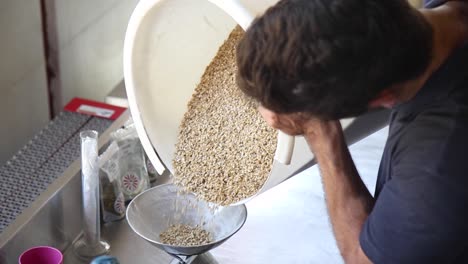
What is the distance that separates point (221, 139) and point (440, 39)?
1.28 feet

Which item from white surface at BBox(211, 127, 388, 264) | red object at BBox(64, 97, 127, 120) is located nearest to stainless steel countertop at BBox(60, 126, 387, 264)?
white surface at BBox(211, 127, 388, 264)

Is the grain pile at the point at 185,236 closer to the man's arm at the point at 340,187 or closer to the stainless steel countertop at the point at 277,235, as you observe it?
the stainless steel countertop at the point at 277,235

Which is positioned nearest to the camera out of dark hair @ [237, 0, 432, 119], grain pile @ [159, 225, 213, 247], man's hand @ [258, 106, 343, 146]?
dark hair @ [237, 0, 432, 119]

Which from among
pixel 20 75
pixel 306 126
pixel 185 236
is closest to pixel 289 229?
pixel 185 236

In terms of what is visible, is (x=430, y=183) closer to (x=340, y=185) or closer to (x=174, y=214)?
(x=340, y=185)

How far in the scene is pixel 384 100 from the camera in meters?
0.70

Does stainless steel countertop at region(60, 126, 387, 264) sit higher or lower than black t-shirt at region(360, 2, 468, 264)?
lower

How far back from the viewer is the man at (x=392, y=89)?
2.11 feet

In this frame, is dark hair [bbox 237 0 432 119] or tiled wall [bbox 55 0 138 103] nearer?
dark hair [bbox 237 0 432 119]

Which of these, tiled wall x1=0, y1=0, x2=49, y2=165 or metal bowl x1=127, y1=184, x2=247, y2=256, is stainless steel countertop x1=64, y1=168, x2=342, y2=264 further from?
tiled wall x1=0, y1=0, x2=49, y2=165

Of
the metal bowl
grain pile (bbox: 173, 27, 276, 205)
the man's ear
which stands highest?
the man's ear

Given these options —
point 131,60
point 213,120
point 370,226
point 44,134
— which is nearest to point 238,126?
point 213,120

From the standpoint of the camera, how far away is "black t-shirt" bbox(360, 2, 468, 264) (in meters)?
0.69

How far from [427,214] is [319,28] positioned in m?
0.21
